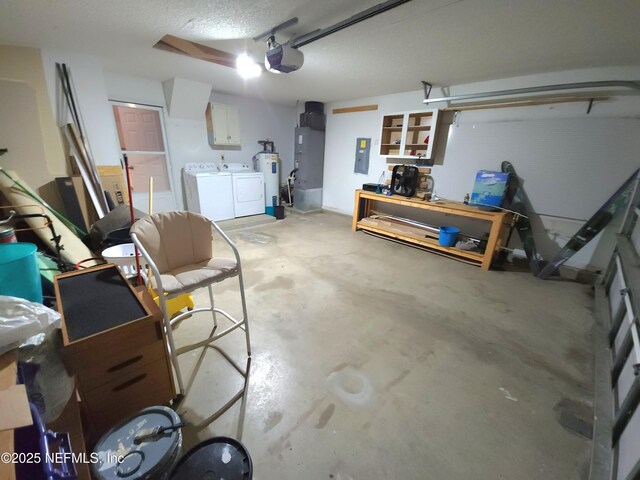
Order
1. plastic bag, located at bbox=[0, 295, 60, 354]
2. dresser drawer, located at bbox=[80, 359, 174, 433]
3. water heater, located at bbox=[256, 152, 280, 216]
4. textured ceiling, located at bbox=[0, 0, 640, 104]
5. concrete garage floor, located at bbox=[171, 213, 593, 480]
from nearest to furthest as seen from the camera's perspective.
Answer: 1. plastic bag, located at bbox=[0, 295, 60, 354]
2. dresser drawer, located at bbox=[80, 359, 174, 433]
3. concrete garage floor, located at bbox=[171, 213, 593, 480]
4. textured ceiling, located at bbox=[0, 0, 640, 104]
5. water heater, located at bbox=[256, 152, 280, 216]

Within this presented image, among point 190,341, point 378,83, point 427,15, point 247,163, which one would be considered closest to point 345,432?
point 190,341

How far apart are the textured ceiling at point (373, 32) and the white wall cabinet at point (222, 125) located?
53.2 inches

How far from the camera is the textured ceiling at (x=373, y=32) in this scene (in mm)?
1788

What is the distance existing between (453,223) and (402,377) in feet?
10.3

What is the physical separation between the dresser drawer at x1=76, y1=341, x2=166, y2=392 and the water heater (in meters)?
4.18

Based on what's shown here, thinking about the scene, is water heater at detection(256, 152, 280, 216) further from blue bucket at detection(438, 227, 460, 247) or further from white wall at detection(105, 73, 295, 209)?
blue bucket at detection(438, 227, 460, 247)

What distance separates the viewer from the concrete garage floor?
126cm

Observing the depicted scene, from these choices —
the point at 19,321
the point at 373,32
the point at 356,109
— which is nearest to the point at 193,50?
the point at 373,32

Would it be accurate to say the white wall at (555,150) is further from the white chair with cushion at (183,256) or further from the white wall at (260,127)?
the white chair with cushion at (183,256)

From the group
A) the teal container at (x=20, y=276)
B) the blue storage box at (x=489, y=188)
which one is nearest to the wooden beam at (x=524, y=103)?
the blue storage box at (x=489, y=188)

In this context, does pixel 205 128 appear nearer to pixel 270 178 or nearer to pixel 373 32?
pixel 270 178

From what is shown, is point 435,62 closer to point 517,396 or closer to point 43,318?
point 517,396

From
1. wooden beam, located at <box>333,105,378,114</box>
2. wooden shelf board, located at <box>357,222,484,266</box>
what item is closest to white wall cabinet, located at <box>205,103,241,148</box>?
wooden beam, located at <box>333,105,378,114</box>

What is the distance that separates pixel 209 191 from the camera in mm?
4465
